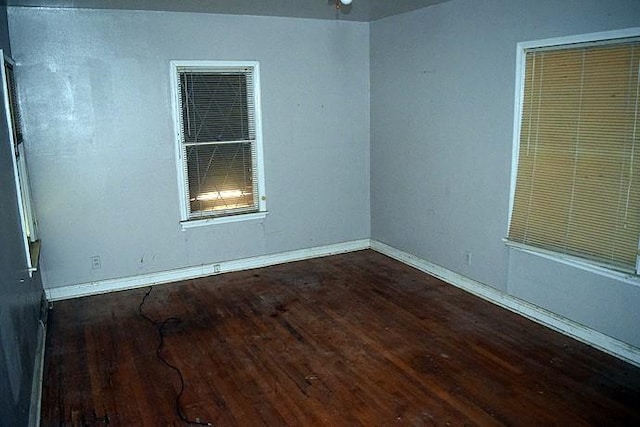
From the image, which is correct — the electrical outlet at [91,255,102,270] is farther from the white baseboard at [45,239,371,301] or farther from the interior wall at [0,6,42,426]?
the interior wall at [0,6,42,426]

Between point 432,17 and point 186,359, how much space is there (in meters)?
3.57

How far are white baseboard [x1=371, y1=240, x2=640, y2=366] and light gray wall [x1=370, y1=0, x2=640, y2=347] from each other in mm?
56

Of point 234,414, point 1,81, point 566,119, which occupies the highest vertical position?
point 1,81

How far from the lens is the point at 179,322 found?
12.8ft

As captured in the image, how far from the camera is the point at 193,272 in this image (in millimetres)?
4914

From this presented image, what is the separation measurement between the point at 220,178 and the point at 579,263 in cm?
328

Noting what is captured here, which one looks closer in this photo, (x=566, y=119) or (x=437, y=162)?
(x=566, y=119)

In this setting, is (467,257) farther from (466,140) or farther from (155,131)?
(155,131)

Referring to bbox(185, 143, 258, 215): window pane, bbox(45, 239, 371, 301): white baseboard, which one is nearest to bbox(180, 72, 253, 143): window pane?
bbox(185, 143, 258, 215): window pane

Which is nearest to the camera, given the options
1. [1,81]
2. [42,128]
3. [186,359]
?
[1,81]

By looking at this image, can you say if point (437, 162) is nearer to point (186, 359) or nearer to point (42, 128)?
point (186, 359)

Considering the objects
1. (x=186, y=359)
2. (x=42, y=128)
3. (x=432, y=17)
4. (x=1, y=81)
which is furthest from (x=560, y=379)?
(x=42, y=128)

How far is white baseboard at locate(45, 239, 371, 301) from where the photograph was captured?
4434 millimetres

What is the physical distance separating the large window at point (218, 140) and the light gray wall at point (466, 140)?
1406 millimetres
